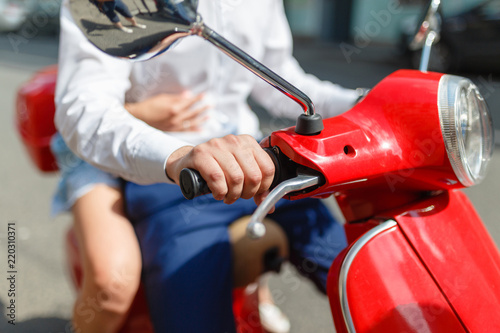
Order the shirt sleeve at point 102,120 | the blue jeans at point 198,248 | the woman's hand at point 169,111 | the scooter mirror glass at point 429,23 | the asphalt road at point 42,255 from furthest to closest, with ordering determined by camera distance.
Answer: the asphalt road at point 42,255 < the woman's hand at point 169,111 < the scooter mirror glass at point 429,23 < the blue jeans at point 198,248 < the shirt sleeve at point 102,120

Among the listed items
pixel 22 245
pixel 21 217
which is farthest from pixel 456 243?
pixel 21 217

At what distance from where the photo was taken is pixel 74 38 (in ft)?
3.74

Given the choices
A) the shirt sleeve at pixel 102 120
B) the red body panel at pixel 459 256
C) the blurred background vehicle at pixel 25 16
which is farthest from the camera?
the blurred background vehicle at pixel 25 16

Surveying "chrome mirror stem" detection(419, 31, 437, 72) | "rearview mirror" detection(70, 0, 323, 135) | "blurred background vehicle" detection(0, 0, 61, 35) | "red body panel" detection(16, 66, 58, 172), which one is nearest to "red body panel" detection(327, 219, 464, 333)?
"rearview mirror" detection(70, 0, 323, 135)

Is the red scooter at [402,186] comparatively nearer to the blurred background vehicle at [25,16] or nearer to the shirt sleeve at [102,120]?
the shirt sleeve at [102,120]

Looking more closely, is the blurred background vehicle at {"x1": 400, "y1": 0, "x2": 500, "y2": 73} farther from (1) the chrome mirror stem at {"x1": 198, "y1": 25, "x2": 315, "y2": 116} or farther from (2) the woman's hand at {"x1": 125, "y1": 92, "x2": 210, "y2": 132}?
(1) the chrome mirror stem at {"x1": 198, "y1": 25, "x2": 315, "y2": 116}


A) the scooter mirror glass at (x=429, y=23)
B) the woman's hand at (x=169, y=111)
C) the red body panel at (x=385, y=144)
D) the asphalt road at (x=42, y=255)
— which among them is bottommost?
the asphalt road at (x=42, y=255)

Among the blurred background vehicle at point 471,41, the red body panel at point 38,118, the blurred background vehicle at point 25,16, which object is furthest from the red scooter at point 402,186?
the blurred background vehicle at point 25,16

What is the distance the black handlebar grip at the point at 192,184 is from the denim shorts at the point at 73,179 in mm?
556

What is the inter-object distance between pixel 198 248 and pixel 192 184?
0.38 meters

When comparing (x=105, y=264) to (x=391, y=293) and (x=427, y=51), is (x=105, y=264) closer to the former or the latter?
(x=391, y=293)

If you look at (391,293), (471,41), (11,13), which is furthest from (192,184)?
(11,13)

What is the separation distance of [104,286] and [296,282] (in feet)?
4.26

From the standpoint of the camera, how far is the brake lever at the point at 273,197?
0.66 metres
